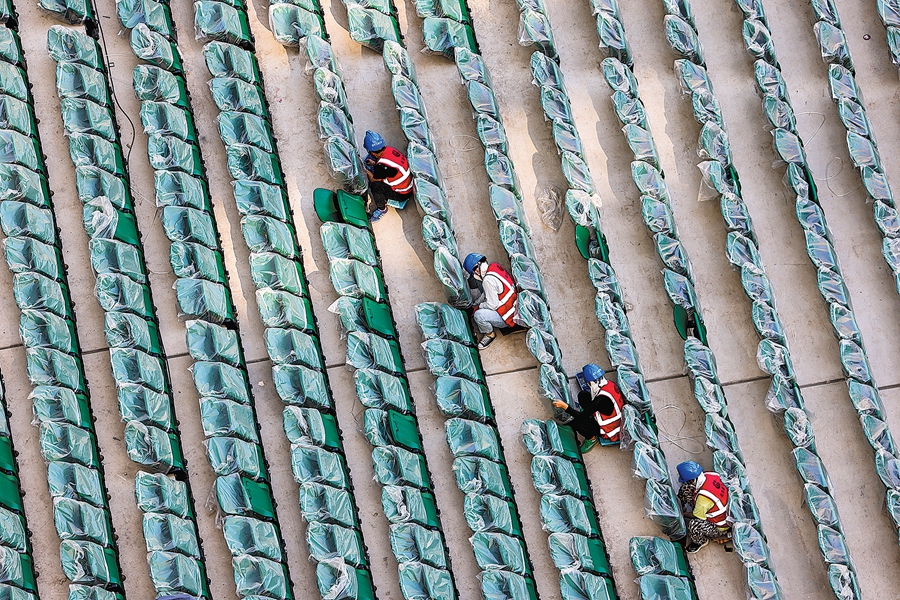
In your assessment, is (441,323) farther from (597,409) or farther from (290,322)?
(597,409)

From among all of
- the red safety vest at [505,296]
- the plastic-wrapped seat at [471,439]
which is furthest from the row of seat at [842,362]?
the plastic-wrapped seat at [471,439]

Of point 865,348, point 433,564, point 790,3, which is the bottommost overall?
point 433,564

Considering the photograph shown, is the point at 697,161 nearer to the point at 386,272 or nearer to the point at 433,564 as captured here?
the point at 386,272

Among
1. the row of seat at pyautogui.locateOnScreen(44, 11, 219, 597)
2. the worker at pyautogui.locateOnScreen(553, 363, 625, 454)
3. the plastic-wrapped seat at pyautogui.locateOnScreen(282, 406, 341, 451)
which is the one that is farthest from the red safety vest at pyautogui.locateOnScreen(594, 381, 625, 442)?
the row of seat at pyautogui.locateOnScreen(44, 11, 219, 597)

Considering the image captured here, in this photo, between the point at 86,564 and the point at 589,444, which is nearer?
the point at 86,564

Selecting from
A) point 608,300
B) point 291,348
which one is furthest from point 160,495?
point 608,300

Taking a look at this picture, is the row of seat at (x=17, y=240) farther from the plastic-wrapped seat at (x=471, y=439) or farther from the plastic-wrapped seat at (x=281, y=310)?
the plastic-wrapped seat at (x=471, y=439)

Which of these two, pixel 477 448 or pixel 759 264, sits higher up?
pixel 759 264

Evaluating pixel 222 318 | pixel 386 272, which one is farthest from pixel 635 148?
pixel 222 318
